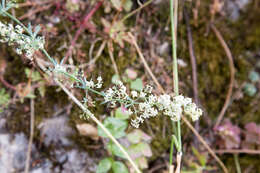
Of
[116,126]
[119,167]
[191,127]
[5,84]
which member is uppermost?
[5,84]

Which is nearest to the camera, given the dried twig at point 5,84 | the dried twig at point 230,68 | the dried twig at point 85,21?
the dried twig at point 5,84

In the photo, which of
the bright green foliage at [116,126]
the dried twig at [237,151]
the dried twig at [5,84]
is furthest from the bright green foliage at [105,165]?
the dried twig at [237,151]

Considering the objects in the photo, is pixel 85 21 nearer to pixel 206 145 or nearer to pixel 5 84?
pixel 5 84

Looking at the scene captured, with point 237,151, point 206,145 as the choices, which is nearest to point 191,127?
point 206,145

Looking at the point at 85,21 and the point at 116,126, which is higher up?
the point at 85,21

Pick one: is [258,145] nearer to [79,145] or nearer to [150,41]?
[150,41]

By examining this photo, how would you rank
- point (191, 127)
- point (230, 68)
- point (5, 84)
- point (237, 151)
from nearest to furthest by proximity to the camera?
point (5, 84), point (191, 127), point (237, 151), point (230, 68)

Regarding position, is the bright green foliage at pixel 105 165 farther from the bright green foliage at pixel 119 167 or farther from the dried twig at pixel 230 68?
the dried twig at pixel 230 68

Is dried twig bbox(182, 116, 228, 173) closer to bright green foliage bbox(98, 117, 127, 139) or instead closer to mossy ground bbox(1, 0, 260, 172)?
mossy ground bbox(1, 0, 260, 172)

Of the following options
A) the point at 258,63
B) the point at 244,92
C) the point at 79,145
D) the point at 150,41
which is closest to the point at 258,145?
the point at 244,92

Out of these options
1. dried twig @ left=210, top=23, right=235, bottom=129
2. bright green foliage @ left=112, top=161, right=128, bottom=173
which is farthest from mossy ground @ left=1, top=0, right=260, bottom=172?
bright green foliage @ left=112, top=161, right=128, bottom=173

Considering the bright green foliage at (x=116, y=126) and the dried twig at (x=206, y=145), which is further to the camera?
the dried twig at (x=206, y=145)
